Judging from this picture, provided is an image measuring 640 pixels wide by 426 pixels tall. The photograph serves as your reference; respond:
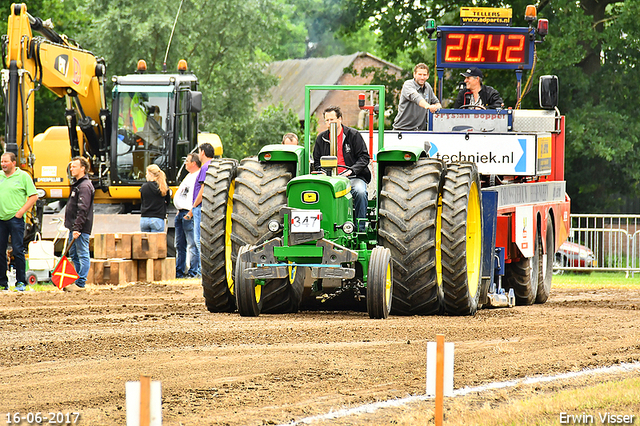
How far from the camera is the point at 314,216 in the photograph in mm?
9844

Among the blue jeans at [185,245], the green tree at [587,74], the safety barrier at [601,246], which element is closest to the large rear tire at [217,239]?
the blue jeans at [185,245]

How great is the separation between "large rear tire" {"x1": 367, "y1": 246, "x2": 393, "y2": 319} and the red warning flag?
231 inches

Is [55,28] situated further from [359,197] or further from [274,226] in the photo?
[274,226]

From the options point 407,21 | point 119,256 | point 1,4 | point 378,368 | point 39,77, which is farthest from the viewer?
point 1,4

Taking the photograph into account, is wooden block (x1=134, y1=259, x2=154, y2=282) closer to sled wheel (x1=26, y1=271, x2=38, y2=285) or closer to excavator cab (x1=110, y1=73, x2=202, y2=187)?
sled wheel (x1=26, y1=271, x2=38, y2=285)

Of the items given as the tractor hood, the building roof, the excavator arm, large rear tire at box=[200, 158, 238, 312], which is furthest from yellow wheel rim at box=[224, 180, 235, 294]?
the building roof

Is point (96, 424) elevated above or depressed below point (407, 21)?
below

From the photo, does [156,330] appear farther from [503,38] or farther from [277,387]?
[503,38]

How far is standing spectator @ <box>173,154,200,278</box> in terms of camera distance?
17438 millimetres

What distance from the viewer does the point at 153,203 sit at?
58.8 ft

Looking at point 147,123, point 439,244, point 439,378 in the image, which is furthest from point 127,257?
point 439,378

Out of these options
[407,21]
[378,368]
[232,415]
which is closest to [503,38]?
[378,368]

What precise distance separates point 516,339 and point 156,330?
3.22 m

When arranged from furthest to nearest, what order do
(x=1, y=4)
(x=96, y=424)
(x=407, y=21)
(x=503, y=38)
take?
(x=1, y=4) < (x=407, y=21) < (x=503, y=38) < (x=96, y=424)
